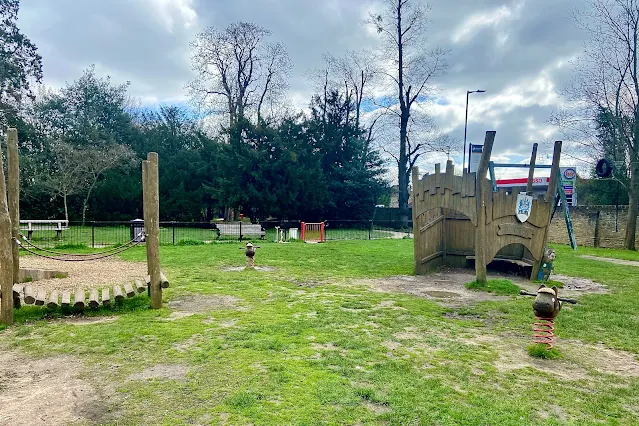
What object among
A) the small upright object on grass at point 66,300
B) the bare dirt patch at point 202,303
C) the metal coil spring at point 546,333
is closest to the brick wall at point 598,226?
the metal coil spring at point 546,333

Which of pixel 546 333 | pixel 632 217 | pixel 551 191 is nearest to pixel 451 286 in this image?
pixel 551 191

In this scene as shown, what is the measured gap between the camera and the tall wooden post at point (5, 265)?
5305 millimetres

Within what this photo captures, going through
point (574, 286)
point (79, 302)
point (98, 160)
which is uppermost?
point (98, 160)

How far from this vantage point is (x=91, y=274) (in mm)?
8766

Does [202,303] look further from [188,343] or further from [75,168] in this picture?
[75,168]

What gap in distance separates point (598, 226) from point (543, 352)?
19.6 meters

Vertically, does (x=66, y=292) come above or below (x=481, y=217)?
below

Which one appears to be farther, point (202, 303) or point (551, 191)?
point (551, 191)

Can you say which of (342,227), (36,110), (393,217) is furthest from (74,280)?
(36,110)

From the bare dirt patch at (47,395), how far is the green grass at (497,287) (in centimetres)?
705

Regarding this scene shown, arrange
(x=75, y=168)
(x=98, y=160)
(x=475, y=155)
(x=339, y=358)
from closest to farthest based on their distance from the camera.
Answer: (x=339, y=358), (x=475, y=155), (x=75, y=168), (x=98, y=160)

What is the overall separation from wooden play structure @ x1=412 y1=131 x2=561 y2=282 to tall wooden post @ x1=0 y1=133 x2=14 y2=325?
7850mm

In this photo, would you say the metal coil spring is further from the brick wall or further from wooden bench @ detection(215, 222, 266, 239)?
the brick wall

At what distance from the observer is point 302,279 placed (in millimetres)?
9234
